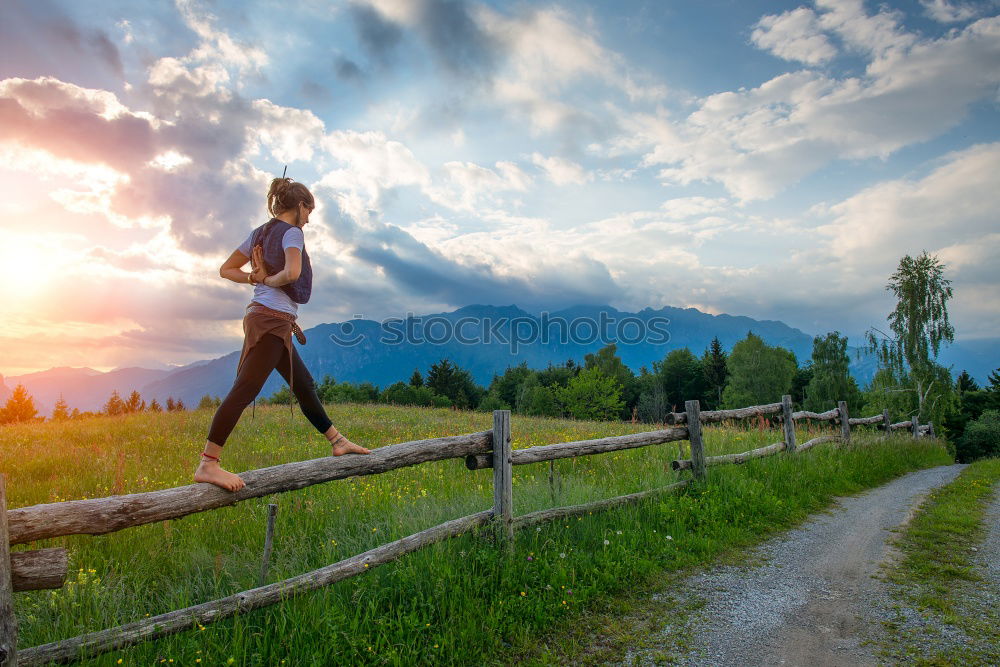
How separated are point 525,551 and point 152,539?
11.9ft

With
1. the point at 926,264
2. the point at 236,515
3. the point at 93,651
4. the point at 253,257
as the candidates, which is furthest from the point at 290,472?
the point at 926,264

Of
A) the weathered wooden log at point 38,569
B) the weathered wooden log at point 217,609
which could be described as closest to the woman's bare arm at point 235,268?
the weathered wooden log at point 38,569

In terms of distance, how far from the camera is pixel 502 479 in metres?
4.89

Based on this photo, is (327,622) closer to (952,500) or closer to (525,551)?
(525,551)

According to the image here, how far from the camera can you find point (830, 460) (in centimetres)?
949

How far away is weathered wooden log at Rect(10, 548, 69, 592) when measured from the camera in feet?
8.18

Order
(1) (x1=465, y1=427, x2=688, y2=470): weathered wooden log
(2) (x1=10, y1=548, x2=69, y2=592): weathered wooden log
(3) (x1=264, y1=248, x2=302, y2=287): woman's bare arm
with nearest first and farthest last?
(2) (x1=10, y1=548, x2=69, y2=592): weathered wooden log < (3) (x1=264, y1=248, x2=302, y2=287): woman's bare arm < (1) (x1=465, y1=427, x2=688, y2=470): weathered wooden log

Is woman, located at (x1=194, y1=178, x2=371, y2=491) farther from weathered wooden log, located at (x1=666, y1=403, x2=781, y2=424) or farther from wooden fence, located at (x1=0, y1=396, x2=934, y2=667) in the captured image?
weathered wooden log, located at (x1=666, y1=403, x2=781, y2=424)

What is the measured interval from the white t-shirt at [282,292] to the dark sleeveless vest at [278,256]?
0.05 meters

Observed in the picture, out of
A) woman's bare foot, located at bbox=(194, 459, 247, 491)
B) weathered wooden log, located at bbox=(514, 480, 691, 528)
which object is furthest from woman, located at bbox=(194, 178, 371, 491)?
weathered wooden log, located at bbox=(514, 480, 691, 528)

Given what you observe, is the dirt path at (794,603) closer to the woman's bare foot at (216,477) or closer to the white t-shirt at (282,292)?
the woman's bare foot at (216,477)

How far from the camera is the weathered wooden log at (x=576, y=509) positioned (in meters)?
5.07

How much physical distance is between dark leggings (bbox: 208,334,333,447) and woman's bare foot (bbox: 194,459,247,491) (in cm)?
17


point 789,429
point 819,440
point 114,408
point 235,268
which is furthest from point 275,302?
point 114,408
